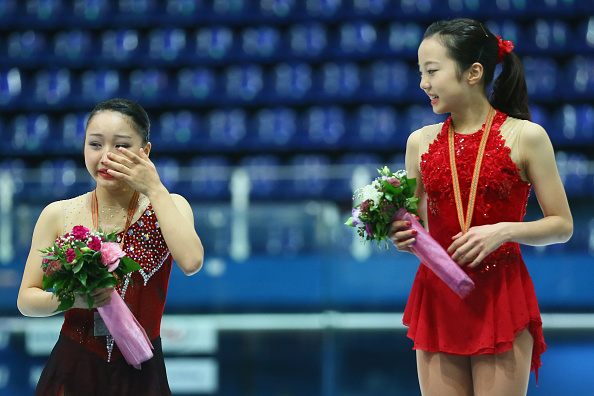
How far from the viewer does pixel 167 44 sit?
7.53 meters

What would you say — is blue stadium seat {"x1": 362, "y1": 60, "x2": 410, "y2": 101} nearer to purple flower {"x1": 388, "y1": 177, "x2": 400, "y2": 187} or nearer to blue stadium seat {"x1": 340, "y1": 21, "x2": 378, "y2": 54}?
blue stadium seat {"x1": 340, "y1": 21, "x2": 378, "y2": 54}

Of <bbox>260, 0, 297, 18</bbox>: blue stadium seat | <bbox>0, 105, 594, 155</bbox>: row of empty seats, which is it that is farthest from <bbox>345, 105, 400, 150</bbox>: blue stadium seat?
<bbox>260, 0, 297, 18</bbox>: blue stadium seat

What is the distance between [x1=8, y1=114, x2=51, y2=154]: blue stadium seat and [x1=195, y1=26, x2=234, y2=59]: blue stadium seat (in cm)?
169

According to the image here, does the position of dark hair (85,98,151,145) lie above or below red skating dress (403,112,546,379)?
above

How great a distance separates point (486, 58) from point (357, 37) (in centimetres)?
559

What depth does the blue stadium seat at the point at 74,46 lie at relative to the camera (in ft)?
24.7

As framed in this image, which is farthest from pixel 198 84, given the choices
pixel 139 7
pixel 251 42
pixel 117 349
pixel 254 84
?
pixel 117 349

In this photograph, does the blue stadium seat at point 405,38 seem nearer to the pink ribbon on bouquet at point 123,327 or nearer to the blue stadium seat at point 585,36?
the blue stadium seat at point 585,36

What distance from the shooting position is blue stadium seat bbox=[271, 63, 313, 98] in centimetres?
722

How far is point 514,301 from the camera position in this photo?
183 cm

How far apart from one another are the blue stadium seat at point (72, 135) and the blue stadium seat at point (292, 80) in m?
1.92

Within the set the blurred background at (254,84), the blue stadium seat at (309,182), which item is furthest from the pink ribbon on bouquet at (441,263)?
the blue stadium seat at (309,182)

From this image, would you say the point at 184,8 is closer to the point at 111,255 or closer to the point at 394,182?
the point at 394,182

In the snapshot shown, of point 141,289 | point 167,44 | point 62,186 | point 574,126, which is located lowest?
point 141,289
